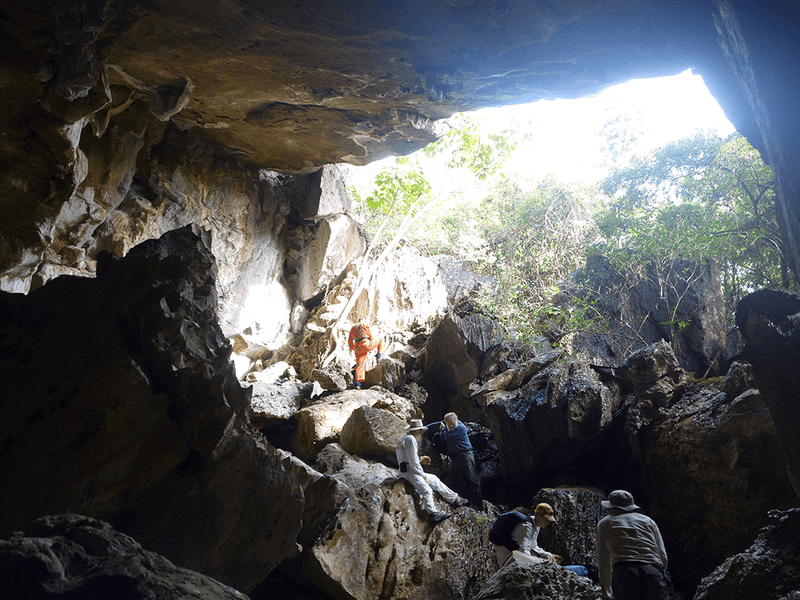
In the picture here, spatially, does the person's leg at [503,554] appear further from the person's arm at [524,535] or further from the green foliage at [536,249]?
the green foliage at [536,249]

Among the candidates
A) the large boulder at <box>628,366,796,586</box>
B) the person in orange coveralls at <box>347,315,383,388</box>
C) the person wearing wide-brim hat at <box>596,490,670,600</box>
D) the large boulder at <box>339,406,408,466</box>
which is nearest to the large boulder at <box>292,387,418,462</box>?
the large boulder at <box>339,406,408,466</box>

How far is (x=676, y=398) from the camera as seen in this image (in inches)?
302

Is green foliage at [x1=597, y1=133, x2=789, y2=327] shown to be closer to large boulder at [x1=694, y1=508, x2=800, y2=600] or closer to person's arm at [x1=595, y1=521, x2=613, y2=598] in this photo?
large boulder at [x1=694, y1=508, x2=800, y2=600]

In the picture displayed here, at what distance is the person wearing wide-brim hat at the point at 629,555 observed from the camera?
441 centimetres

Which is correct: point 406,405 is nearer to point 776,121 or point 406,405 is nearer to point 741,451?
point 741,451

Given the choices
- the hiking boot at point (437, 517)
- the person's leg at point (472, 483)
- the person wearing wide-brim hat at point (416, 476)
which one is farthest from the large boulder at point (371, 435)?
the hiking boot at point (437, 517)

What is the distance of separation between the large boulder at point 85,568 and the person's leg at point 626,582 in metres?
3.85

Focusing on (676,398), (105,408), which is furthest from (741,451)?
(105,408)

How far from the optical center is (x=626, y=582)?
445cm

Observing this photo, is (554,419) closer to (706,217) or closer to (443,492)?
(443,492)

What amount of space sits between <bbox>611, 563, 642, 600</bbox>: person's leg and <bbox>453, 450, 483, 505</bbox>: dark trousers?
417 centimetres

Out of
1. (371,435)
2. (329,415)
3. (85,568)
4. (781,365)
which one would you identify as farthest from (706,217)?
(85,568)

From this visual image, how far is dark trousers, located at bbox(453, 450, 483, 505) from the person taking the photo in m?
8.66

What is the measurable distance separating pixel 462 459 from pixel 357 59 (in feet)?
23.5
